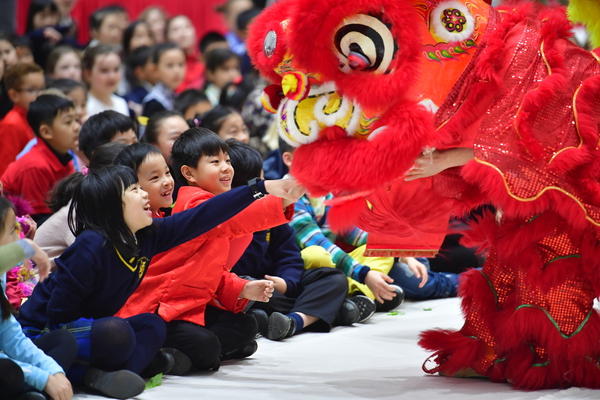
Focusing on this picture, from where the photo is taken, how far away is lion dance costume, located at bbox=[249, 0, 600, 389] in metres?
1.72

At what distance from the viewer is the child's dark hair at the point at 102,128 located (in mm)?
2883

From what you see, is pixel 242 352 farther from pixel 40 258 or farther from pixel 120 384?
pixel 40 258

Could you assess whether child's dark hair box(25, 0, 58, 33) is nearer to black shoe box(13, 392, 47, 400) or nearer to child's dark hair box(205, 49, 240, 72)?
child's dark hair box(205, 49, 240, 72)

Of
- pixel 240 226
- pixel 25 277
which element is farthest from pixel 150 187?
pixel 25 277

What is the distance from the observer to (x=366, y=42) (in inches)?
67.2

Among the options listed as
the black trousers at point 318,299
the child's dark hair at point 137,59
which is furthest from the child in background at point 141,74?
the black trousers at point 318,299

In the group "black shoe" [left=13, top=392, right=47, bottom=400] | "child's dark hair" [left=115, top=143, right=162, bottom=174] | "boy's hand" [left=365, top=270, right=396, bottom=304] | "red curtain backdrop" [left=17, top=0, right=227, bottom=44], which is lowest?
"black shoe" [left=13, top=392, right=47, bottom=400]

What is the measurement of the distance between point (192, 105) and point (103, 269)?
220cm

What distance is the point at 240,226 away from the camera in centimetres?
208

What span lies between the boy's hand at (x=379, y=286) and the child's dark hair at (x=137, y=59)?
9.21 feet

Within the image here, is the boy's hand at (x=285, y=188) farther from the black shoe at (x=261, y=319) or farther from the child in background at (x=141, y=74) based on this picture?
the child in background at (x=141, y=74)

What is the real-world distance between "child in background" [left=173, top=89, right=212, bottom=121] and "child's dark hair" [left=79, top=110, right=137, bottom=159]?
1.00m

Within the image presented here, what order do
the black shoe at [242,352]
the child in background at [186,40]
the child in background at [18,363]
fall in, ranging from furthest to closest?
1. the child in background at [186,40]
2. the black shoe at [242,352]
3. the child in background at [18,363]

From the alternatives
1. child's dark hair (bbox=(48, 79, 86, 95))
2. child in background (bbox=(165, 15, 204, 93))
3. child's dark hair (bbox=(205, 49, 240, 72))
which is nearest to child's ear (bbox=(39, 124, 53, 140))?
child's dark hair (bbox=(48, 79, 86, 95))
